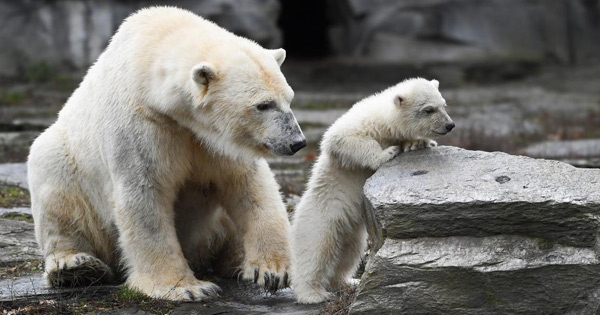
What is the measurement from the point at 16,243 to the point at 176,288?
1.70 m

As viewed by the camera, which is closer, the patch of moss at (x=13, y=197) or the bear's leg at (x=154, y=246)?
the bear's leg at (x=154, y=246)

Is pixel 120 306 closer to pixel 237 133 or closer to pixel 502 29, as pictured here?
pixel 237 133

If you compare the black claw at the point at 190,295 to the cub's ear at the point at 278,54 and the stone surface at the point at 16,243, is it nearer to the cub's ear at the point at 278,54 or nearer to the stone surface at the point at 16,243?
the cub's ear at the point at 278,54

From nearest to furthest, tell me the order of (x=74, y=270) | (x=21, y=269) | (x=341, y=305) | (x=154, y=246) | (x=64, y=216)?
(x=341, y=305) < (x=154, y=246) < (x=74, y=270) < (x=64, y=216) < (x=21, y=269)

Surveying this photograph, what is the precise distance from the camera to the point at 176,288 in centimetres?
464

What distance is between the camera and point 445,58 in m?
14.2

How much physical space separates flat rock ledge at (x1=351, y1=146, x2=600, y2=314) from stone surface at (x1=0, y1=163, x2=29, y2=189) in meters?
4.49

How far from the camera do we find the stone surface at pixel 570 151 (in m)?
8.83

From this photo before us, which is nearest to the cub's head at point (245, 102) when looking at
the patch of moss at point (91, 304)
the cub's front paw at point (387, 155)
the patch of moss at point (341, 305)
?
the cub's front paw at point (387, 155)

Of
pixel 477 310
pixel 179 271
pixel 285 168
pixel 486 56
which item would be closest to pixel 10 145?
pixel 285 168

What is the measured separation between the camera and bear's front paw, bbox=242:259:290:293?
189 inches

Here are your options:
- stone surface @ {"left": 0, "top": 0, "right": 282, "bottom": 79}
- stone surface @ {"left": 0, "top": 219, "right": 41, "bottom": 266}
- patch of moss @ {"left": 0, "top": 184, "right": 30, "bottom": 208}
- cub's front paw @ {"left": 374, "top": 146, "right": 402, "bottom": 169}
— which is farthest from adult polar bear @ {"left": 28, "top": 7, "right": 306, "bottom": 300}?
stone surface @ {"left": 0, "top": 0, "right": 282, "bottom": 79}

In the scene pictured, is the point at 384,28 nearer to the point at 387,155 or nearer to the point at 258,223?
the point at 258,223

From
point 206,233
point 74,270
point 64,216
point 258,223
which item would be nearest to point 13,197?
point 64,216
